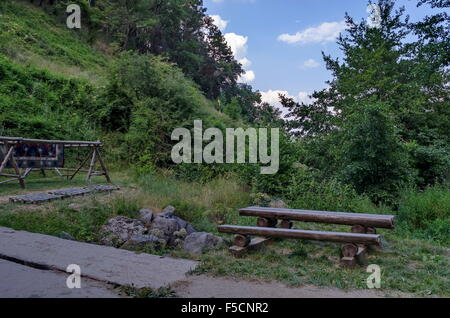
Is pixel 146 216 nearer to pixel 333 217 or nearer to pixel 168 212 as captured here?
pixel 168 212

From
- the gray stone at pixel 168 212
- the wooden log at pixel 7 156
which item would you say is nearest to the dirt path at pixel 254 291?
the gray stone at pixel 168 212

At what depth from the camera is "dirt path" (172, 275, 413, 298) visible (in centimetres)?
331

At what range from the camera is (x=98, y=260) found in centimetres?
414

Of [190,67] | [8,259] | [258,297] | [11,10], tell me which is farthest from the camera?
[190,67]

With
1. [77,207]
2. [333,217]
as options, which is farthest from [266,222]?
[77,207]

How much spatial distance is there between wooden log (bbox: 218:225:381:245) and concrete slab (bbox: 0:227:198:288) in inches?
39.4

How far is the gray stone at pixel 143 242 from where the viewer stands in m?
5.14

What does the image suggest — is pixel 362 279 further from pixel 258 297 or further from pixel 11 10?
pixel 11 10

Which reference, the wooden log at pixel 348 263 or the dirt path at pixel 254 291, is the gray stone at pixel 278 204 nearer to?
the wooden log at pixel 348 263

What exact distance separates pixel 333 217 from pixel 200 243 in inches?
74.4

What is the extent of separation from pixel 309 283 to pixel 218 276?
0.92 m

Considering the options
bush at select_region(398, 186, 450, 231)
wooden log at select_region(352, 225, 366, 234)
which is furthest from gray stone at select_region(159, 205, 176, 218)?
bush at select_region(398, 186, 450, 231)

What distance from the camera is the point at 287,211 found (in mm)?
5801
